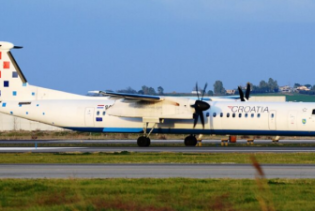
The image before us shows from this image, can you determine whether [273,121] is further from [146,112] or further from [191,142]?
[146,112]

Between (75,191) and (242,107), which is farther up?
(242,107)

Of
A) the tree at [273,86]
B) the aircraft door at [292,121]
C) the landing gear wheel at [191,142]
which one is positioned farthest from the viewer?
the tree at [273,86]

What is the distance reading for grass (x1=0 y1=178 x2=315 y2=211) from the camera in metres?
12.5

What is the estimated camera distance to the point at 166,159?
2750 cm

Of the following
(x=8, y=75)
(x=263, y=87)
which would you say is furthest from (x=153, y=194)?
(x=263, y=87)

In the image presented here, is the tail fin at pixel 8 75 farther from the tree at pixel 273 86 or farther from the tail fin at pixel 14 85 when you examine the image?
the tree at pixel 273 86

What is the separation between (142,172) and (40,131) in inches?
2054

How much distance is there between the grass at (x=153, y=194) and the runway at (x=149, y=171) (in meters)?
1.73

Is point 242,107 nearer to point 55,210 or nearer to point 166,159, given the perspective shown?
point 166,159

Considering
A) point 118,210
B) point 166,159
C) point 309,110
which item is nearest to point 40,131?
point 309,110

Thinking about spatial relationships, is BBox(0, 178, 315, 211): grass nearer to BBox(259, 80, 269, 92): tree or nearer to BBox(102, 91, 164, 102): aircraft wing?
BBox(102, 91, 164, 102): aircraft wing

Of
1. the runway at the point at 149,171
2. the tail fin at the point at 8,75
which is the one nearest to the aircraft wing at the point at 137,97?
the tail fin at the point at 8,75

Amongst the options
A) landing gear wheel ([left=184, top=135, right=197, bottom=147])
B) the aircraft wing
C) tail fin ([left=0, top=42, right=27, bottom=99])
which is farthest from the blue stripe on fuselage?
tail fin ([left=0, top=42, right=27, bottom=99])

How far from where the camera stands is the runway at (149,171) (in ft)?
65.7
